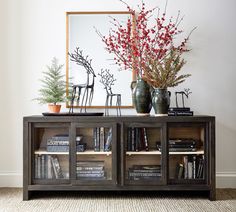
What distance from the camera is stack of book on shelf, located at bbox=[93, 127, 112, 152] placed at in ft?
9.97

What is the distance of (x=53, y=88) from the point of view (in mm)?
3287

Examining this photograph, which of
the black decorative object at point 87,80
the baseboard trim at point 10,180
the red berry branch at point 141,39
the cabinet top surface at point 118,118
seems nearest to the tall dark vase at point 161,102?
the cabinet top surface at point 118,118

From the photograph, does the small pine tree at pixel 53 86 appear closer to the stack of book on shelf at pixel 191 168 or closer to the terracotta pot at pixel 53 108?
the terracotta pot at pixel 53 108

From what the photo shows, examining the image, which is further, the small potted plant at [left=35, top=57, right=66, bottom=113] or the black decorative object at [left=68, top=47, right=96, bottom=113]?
the black decorative object at [left=68, top=47, right=96, bottom=113]

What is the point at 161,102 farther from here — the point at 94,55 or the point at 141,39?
the point at 94,55

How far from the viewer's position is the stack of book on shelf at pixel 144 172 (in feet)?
9.90

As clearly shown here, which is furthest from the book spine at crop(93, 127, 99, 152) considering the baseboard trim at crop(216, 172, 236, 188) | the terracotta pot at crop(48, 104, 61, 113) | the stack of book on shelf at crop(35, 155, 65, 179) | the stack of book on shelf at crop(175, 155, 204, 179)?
the baseboard trim at crop(216, 172, 236, 188)

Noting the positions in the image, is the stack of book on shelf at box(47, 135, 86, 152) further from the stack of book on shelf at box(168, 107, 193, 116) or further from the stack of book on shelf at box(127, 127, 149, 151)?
the stack of book on shelf at box(168, 107, 193, 116)

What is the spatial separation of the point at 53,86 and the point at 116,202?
115 centimetres

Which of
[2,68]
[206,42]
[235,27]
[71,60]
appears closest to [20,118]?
[2,68]

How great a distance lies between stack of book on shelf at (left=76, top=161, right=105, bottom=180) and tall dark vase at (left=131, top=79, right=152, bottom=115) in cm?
56

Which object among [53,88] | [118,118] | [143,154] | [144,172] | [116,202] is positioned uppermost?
[53,88]

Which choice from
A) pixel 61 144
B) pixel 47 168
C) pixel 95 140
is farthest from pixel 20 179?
pixel 95 140

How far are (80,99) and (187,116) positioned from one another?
1.02 metres
